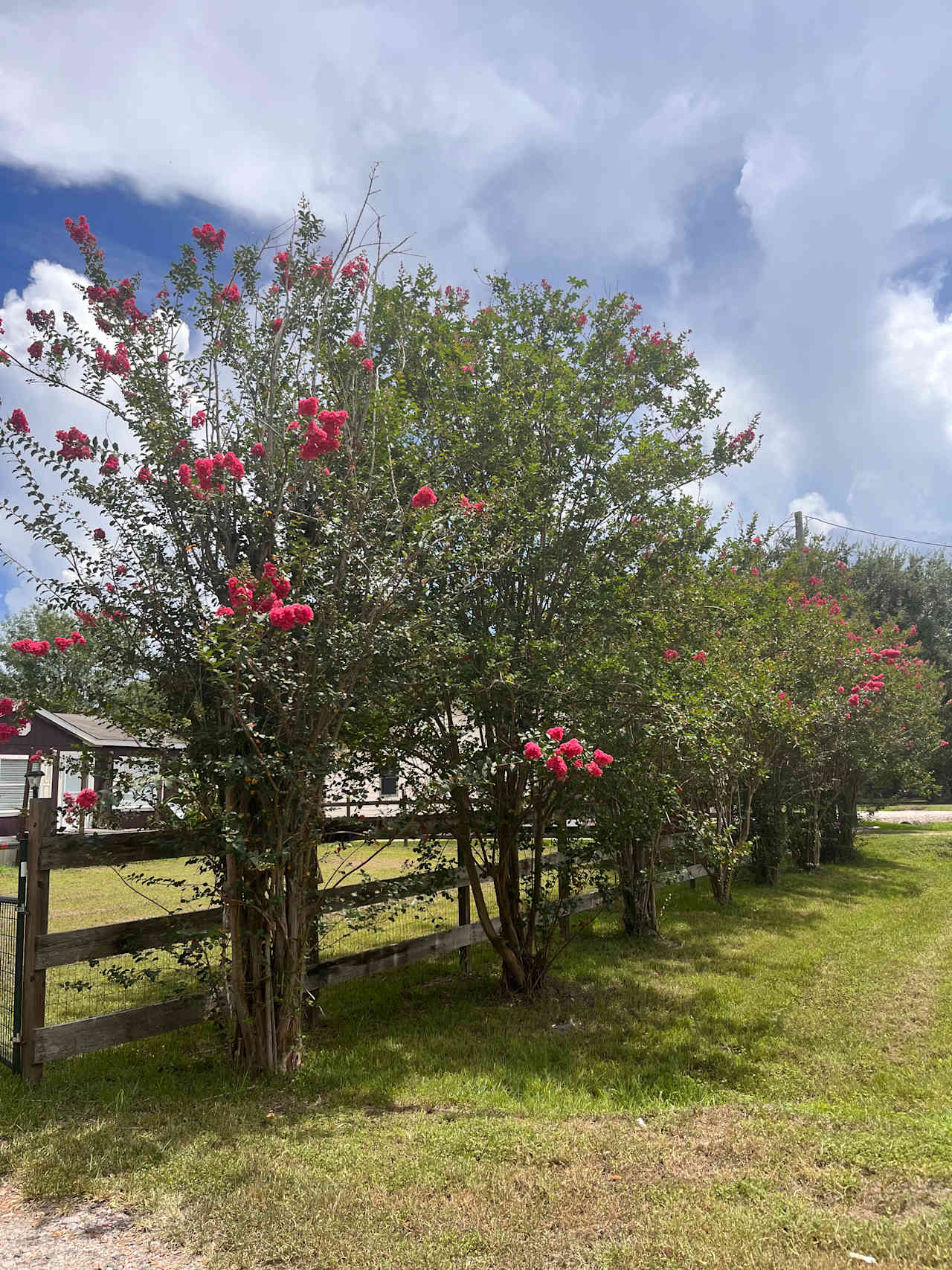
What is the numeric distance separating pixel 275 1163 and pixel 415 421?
484 cm

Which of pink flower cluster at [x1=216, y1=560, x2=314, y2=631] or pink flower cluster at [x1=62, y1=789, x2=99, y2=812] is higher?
pink flower cluster at [x1=216, y1=560, x2=314, y2=631]

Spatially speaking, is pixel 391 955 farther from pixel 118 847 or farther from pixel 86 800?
pixel 86 800

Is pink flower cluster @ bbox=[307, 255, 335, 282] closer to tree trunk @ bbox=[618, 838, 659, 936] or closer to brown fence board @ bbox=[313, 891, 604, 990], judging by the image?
brown fence board @ bbox=[313, 891, 604, 990]

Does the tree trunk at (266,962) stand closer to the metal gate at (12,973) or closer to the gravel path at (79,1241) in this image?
the metal gate at (12,973)

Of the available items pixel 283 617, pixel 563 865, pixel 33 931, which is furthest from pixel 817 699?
pixel 33 931

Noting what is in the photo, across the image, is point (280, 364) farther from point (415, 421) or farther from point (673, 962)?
point (673, 962)

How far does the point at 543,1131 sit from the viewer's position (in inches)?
163

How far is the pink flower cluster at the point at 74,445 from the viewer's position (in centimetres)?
510

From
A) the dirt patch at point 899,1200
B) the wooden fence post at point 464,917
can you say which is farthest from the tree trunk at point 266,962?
the dirt patch at point 899,1200

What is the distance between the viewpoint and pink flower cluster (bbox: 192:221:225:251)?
5926 mm

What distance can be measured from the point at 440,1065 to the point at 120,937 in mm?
2114

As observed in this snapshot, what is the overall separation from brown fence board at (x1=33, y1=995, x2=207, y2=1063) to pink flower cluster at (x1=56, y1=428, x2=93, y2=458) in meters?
3.22

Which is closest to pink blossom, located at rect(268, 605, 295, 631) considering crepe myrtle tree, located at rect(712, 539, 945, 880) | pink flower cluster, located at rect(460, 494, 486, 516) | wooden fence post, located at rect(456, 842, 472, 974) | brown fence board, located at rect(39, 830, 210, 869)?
brown fence board, located at rect(39, 830, 210, 869)

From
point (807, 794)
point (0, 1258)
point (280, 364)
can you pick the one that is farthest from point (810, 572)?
point (0, 1258)
